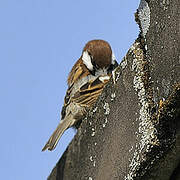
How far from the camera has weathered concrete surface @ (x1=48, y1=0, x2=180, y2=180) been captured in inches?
76.5

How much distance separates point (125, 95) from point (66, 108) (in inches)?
82.6

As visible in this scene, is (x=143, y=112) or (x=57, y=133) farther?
(x=57, y=133)

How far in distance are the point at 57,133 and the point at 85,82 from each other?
0.67 m

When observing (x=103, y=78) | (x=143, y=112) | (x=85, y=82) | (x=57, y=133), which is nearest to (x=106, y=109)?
(x=143, y=112)

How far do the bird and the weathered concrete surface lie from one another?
1319mm

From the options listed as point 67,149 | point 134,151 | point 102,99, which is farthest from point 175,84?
point 67,149

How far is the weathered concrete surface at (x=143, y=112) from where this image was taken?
6.37ft

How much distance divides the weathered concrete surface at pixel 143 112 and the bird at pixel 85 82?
4.33ft

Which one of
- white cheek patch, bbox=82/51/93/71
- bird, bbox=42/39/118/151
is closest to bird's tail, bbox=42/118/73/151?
bird, bbox=42/39/118/151

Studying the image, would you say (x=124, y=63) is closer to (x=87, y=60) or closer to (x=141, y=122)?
(x=141, y=122)

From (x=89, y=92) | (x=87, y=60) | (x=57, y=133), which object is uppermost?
(x=87, y=60)

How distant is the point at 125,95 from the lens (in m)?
2.37

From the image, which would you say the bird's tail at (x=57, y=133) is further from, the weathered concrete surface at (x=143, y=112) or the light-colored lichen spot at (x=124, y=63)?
the light-colored lichen spot at (x=124, y=63)

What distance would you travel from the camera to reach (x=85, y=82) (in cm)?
461
